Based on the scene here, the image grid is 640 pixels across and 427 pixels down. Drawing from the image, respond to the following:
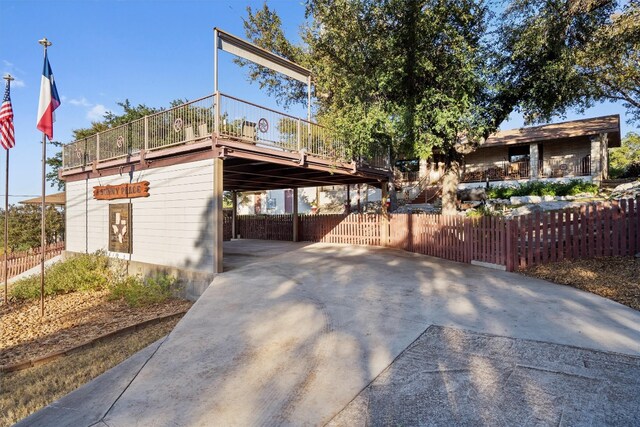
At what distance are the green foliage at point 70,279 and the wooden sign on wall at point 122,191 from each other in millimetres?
2146

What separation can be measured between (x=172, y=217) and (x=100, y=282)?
352cm

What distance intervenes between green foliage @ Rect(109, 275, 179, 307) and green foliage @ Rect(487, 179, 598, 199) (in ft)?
56.6

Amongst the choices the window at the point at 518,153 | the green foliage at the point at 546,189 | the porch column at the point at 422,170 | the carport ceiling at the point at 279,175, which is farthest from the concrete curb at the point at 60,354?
the window at the point at 518,153

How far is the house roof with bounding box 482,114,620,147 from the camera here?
18.7m

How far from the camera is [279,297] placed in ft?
19.9

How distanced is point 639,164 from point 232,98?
24260mm

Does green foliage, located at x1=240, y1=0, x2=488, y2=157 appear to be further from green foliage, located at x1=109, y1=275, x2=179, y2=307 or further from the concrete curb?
the concrete curb

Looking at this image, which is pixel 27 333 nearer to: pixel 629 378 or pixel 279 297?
pixel 279 297

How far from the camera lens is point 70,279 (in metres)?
9.89

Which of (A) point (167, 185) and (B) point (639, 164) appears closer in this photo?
(A) point (167, 185)

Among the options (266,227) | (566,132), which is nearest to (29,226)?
(266,227)

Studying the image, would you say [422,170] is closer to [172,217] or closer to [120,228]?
[172,217]

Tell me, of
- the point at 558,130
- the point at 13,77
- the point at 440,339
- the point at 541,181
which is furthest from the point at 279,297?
the point at 558,130

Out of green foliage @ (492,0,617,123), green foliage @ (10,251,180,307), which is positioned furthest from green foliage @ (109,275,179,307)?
green foliage @ (492,0,617,123)
